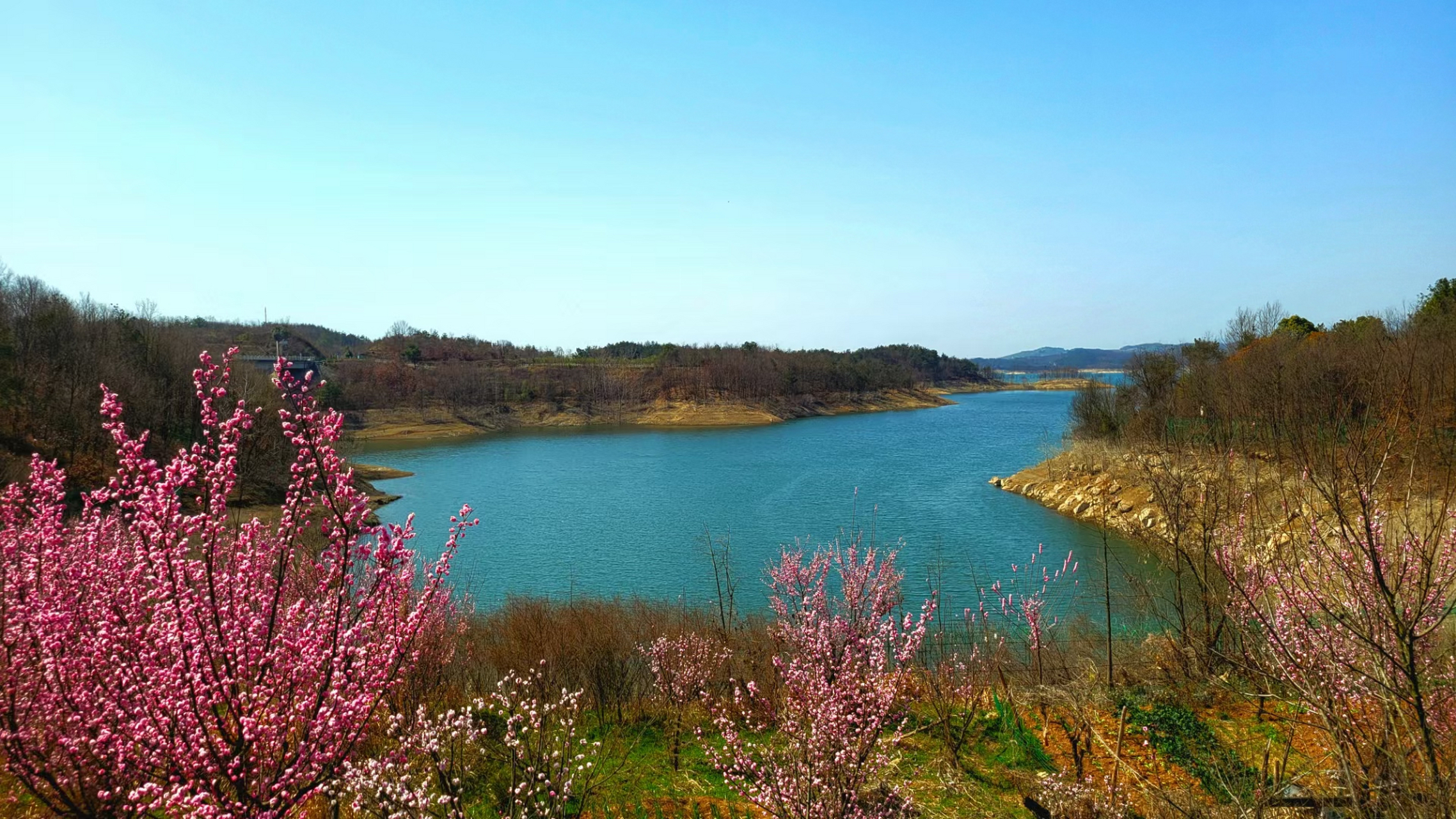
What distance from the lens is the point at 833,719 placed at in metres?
5.43

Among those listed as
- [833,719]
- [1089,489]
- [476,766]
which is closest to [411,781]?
[476,766]

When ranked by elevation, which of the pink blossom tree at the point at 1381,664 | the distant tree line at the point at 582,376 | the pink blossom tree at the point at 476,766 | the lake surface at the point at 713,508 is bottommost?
the lake surface at the point at 713,508

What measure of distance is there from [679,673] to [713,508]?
77.9ft

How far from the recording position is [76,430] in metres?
31.0

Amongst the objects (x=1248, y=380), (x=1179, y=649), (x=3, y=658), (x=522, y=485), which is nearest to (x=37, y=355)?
(x=522, y=485)

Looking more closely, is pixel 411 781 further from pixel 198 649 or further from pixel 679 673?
pixel 679 673

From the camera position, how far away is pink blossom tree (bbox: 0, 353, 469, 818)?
356 cm

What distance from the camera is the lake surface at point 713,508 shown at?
22.3m

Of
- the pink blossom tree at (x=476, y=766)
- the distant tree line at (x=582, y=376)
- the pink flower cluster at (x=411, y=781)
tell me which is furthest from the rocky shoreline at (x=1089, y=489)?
the distant tree line at (x=582, y=376)

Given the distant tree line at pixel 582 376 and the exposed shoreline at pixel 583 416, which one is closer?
the exposed shoreline at pixel 583 416

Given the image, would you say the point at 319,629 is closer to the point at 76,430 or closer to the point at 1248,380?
the point at 1248,380

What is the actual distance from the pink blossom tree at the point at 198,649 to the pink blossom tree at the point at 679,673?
4.86m

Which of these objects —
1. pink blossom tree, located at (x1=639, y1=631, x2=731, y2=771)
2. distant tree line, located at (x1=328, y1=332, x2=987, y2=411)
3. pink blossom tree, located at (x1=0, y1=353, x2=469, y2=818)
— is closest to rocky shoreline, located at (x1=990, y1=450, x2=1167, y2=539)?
pink blossom tree, located at (x1=639, y1=631, x2=731, y2=771)

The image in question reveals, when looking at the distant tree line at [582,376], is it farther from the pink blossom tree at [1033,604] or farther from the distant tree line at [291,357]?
the pink blossom tree at [1033,604]
